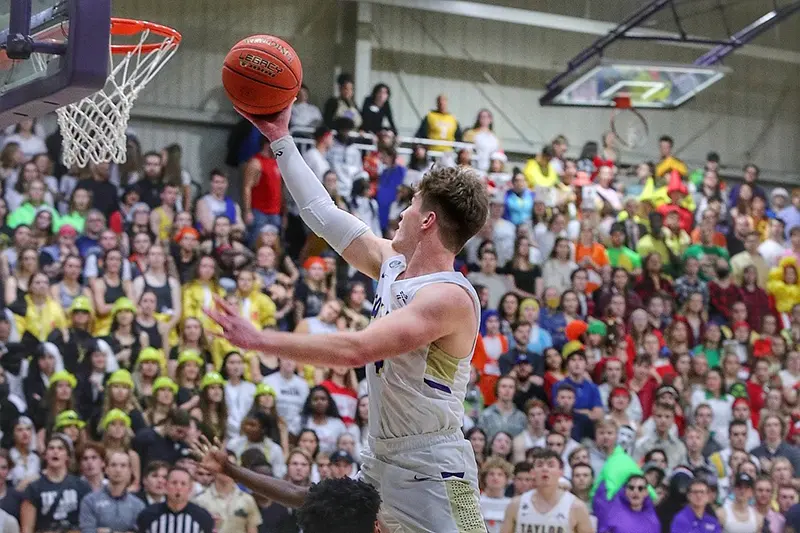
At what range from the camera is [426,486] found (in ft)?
13.1

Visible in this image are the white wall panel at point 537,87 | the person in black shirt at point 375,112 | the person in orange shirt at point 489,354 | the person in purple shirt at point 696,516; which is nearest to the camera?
the person in purple shirt at point 696,516

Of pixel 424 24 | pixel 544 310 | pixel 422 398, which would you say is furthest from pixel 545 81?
pixel 422 398

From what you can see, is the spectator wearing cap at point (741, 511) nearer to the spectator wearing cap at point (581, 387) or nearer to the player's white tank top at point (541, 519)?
the spectator wearing cap at point (581, 387)

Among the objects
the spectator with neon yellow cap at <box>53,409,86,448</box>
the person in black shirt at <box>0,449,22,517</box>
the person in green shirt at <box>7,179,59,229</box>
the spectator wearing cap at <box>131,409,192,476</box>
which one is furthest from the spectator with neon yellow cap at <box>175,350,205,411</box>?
the person in green shirt at <box>7,179,59,229</box>

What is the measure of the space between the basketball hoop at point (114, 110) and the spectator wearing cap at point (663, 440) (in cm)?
617

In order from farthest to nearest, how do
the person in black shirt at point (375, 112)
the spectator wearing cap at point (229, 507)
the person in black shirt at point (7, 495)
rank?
the person in black shirt at point (375, 112), the spectator wearing cap at point (229, 507), the person in black shirt at point (7, 495)

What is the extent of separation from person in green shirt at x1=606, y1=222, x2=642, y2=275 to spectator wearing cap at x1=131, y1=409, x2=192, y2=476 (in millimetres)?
6292

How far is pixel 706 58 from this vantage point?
1493cm

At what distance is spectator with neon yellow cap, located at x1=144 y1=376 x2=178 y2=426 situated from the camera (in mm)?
8844

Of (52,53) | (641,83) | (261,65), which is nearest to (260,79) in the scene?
(261,65)

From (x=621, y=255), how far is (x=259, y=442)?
5.85 m

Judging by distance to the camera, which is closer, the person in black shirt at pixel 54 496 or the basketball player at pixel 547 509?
the person in black shirt at pixel 54 496

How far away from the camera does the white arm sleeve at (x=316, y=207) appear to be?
14.8ft

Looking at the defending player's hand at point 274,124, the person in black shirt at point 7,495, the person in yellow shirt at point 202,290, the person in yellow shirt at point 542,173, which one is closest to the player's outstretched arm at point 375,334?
the defending player's hand at point 274,124
